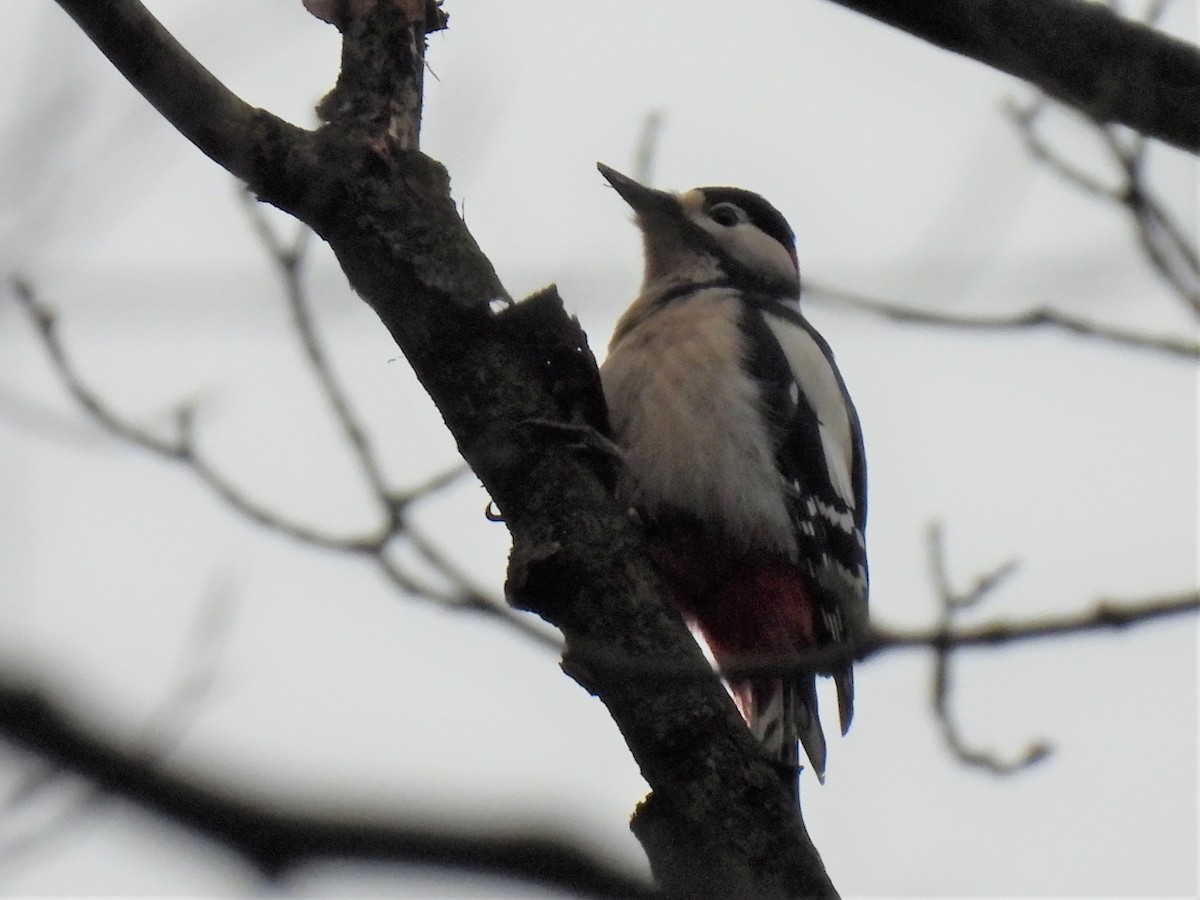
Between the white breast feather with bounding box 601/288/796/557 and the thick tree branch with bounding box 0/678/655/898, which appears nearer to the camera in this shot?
the thick tree branch with bounding box 0/678/655/898

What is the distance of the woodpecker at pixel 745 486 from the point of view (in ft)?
13.4

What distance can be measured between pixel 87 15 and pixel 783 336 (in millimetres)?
2754

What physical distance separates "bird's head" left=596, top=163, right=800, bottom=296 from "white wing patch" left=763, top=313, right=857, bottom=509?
0.32 metres

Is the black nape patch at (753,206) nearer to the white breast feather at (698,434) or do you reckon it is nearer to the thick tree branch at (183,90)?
the white breast feather at (698,434)

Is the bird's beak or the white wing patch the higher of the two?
the bird's beak

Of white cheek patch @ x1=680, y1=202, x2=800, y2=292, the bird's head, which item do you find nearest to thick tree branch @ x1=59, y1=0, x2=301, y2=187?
the bird's head

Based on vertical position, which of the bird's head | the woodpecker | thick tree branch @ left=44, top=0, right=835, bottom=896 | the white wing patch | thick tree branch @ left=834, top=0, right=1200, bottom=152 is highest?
the bird's head

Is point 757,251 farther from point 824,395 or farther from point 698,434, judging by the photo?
point 698,434

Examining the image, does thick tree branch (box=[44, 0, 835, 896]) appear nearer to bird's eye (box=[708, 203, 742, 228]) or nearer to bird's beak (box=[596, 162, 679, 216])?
bird's beak (box=[596, 162, 679, 216])

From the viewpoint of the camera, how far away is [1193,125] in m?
2.29

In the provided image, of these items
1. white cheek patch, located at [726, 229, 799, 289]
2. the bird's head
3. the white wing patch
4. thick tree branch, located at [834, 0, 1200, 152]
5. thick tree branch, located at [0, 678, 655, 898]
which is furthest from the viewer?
white cheek patch, located at [726, 229, 799, 289]

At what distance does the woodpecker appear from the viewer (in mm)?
4094

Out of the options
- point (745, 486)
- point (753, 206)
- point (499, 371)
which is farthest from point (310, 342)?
point (753, 206)

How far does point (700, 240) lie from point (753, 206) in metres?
0.35
